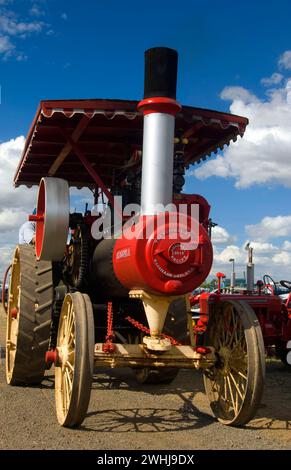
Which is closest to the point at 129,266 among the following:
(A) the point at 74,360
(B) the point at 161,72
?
(A) the point at 74,360

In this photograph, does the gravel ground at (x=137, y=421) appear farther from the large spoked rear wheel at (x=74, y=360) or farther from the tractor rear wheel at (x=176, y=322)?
the tractor rear wheel at (x=176, y=322)

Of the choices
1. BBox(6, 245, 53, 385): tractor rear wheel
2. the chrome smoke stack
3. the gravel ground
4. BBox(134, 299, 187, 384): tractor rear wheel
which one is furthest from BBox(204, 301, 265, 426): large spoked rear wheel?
BBox(6, 245, 53, 385): tractor rear wheel

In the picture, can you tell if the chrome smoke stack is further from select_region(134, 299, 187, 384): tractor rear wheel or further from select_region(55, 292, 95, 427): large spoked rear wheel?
select_region(134, 299, 187, 384): tractor rear wheel

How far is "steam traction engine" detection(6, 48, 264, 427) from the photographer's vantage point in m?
3.57

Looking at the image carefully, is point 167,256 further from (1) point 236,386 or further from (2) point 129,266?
(1) point 236,386

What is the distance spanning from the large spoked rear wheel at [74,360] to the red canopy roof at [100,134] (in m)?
1.57

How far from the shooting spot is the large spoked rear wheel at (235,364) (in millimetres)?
3561

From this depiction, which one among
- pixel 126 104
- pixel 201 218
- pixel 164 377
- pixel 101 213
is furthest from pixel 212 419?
pixel 126 104

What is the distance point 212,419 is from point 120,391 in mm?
1164

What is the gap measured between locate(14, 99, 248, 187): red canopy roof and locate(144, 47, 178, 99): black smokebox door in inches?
29.1

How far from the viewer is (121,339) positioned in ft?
15.0
